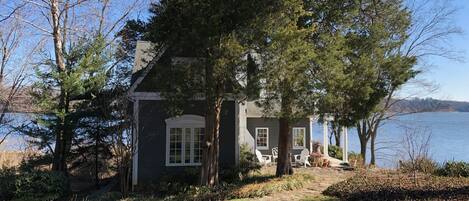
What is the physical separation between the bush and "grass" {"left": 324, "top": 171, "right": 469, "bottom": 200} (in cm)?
167

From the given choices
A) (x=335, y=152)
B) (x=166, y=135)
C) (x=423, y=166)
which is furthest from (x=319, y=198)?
(x=335, y=152)

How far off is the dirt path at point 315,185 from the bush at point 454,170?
3298mm

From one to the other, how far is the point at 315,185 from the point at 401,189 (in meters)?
3.24

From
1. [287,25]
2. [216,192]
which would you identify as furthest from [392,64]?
[216,192]

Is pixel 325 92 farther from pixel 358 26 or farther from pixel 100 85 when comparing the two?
pixel 100 85

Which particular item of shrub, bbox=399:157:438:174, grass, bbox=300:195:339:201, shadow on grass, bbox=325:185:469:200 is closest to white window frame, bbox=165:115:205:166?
grass, bbox=300:195:339:201

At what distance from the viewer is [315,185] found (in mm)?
14375

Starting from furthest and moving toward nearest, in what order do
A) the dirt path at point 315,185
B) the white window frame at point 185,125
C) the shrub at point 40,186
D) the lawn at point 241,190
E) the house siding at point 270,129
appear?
the house siding at point 270,129, the white window frame at point 185,125, the shrub at point 40,186, the lawn at point 241,190, the dirt path at point 315,185

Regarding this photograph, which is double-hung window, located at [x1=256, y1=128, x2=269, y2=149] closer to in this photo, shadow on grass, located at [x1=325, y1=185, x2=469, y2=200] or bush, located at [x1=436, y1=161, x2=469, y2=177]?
bush, located at [x1=436, y1=161, x2=469, y2=177]

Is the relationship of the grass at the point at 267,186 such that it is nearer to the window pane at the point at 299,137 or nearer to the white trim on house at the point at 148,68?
the white trim on house at the point at 148,68

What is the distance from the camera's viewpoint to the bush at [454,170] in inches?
604

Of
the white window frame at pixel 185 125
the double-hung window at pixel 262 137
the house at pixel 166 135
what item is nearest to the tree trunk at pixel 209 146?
the house at pixel 166 135

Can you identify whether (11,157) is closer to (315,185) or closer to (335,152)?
(315,185)

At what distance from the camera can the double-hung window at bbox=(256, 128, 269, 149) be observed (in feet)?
77.2
